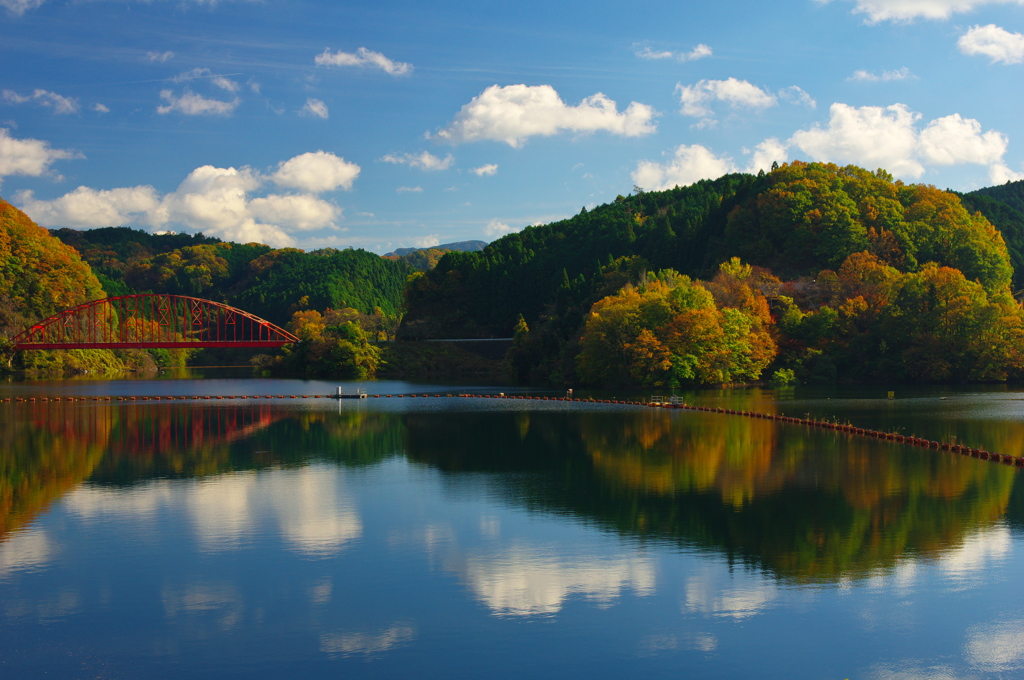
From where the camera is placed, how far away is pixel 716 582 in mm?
13180

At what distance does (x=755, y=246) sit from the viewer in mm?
84438

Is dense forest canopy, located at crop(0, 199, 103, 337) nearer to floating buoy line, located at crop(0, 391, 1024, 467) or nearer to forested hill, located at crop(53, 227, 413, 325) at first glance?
floating buoy line, located at crop(0, 391, 1024, 467)

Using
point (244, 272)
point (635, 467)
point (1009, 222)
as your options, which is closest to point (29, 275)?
point (635, 467)

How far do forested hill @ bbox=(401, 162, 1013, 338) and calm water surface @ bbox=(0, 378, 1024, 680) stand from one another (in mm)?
47998

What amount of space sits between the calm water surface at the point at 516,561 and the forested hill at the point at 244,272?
10858 cm

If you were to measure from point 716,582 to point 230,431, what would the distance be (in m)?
26.4

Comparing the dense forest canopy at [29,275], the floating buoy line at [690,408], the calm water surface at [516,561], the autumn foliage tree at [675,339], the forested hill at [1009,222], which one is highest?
the forested hill at [1009,222]

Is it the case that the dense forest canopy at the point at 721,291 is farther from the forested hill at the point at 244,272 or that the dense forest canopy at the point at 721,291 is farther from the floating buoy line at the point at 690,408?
the floating buoy line at the point at 690,408

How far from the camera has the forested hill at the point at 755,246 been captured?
79.1m

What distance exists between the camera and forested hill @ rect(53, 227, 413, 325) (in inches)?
5369

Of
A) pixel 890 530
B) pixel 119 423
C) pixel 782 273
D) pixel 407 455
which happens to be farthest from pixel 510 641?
pixel 782 273

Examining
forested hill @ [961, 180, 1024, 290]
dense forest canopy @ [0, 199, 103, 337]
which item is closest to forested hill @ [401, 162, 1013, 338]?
Answer: forested hill @ [961, 180, 1024, 290]

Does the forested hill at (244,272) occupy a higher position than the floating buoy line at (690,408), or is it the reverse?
the forested hill at (244,272)

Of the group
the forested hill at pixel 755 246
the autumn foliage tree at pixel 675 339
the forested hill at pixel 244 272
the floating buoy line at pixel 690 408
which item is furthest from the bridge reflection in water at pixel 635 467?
the forested hill at pixel 244 272
